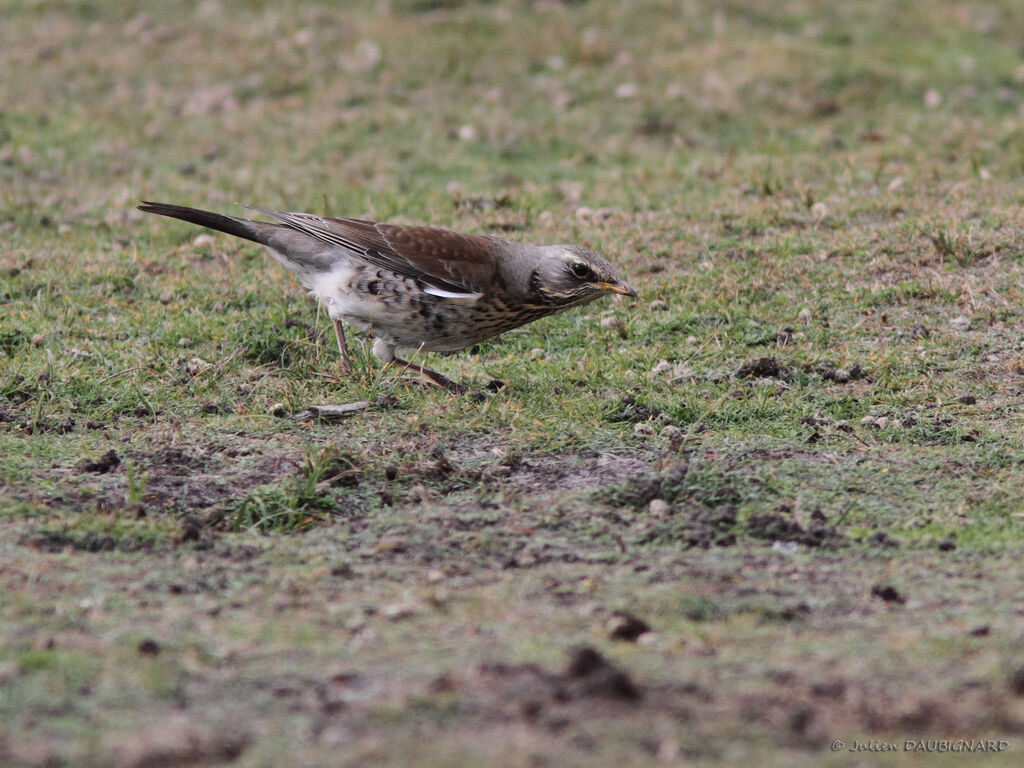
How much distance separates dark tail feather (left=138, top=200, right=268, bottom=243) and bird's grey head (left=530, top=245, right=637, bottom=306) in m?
1.85

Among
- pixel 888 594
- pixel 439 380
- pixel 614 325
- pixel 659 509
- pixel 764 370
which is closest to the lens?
pixel 888 594

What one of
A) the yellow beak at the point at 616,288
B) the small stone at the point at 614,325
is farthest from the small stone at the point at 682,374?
the small stone at the point at 614,325

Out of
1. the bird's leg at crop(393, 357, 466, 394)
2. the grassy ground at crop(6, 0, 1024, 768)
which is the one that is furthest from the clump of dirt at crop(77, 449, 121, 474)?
the bird's leg at crop(393, 357, 466, 394)

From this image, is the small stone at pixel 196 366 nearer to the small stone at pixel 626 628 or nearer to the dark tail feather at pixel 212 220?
the dark tail feather at pixel 212 220

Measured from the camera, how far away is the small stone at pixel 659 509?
536 centimetres

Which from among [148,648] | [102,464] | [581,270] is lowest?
[102,464]

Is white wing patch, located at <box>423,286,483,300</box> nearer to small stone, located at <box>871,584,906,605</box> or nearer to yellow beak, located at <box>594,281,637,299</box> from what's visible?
yellow beak, located at <box>594,281,637,299</box>

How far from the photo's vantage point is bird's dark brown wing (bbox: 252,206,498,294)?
23.6 feet

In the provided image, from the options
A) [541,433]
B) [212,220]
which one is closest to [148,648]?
[541,433]

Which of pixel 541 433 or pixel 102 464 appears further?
pixel 541 433

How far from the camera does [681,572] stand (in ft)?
15.8

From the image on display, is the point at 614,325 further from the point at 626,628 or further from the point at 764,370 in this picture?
the point at 626,628

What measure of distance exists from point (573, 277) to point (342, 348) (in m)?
1.41

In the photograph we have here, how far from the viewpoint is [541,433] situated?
6.29 meters
